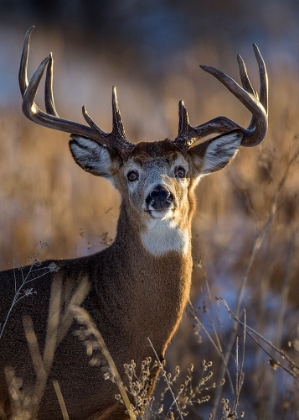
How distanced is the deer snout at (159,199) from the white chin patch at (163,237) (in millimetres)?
133

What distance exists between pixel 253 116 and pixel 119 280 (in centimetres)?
149

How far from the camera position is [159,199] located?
18.2 ft

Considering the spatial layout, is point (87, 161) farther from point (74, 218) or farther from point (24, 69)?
point (74, 218)

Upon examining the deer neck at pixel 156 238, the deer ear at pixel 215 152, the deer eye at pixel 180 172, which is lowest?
the deer neck at pixel 156 238

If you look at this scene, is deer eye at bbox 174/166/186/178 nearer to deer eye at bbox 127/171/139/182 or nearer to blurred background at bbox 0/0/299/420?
deer eye at bbox 127/171/139/182

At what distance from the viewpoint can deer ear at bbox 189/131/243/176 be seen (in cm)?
628

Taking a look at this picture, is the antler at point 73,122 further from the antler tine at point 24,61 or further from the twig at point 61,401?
the twig at point 61,401

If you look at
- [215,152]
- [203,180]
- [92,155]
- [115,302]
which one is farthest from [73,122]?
[203,180]

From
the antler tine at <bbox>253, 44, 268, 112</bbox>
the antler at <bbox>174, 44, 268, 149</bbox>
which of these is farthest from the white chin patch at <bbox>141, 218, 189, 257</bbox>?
the antler tine at <bbox>253, 44, 268, 112</bbox>

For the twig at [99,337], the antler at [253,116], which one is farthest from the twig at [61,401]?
the antler at [253,116]

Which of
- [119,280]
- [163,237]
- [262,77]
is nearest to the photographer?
[163,237]

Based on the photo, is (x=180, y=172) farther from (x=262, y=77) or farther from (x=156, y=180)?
(x=262, y=77)

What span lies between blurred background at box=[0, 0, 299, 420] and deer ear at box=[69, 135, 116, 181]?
56 centimetres

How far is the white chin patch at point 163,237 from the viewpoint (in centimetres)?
571
